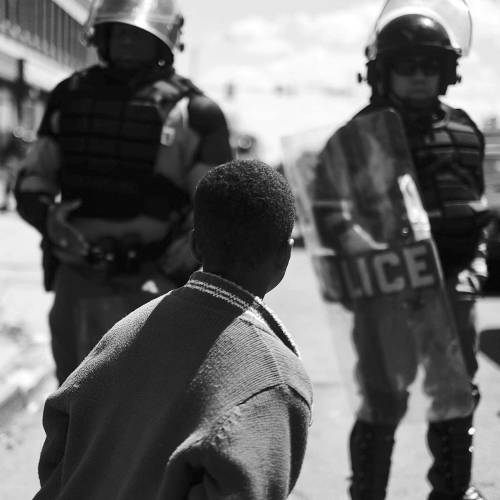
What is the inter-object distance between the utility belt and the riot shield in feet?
2.16

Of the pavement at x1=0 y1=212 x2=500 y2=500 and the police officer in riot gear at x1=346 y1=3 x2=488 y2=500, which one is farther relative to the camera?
the pavement at x1=0 y1=212 x2=500 y2=500

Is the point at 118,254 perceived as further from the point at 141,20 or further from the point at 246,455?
the point at 246,455

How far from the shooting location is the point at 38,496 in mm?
1807

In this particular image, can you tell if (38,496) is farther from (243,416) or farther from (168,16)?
(168,16)

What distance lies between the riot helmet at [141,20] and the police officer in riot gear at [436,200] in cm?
71

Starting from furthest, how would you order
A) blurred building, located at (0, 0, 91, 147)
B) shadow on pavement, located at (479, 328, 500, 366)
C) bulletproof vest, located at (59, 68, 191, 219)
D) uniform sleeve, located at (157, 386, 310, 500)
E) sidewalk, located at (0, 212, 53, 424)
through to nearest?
blurred building, located at (0, 0, 91, 147)
shadow on pavement, located at (479, 328, 500, 366)
sidewalk, located at (0, 212, 53, 424)
bulletproof vest, located at (59, 68, 191, 219)
uniform sleeve, located at (157, 386, 310, 500)

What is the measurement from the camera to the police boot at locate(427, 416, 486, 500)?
10.3 ft

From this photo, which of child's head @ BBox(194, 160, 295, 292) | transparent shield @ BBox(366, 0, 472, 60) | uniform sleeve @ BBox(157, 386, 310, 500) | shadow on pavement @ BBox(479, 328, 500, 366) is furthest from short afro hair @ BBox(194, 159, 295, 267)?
shadow on pavement @ BBox(479, 328, 500, 366)

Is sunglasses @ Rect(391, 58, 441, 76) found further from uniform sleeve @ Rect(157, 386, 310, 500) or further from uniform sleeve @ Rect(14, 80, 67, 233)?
uniform sleeve @ Rect(157, 386, 310, 500)

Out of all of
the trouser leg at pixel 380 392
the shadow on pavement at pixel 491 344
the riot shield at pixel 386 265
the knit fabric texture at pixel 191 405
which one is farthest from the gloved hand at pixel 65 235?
the shadow on pavement at pixel 491 344

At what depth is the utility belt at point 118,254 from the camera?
2984mm

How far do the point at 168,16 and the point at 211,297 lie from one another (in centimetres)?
170

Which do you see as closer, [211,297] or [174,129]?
[211,297]

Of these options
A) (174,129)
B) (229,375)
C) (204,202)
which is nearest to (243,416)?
(229,375)
